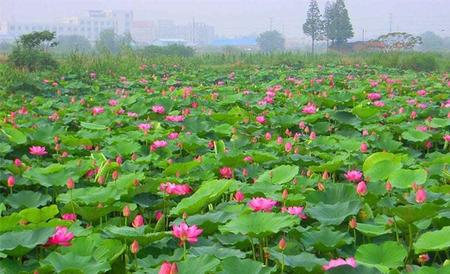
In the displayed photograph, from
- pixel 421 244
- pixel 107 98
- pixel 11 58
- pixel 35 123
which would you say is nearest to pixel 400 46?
pixel 11 58

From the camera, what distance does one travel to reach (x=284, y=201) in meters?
2.07

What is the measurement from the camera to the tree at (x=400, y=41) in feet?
89.3

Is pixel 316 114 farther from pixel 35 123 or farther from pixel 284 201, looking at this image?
pixel 284 201

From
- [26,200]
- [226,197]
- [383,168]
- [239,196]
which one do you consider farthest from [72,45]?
[239,196]

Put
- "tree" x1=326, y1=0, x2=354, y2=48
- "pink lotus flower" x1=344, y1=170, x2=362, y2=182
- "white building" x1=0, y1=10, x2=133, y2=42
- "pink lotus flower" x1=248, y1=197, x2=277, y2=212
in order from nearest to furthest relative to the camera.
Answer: "pink lotus flower" x1=248, y1=197, x2=277, y2=212 < "pink lotus flower" x1=344, y1=170, x2=362, y2=182 < "tree" x1=326, y1=0, x2=354, y2=48 < "white building" x1=0, y1=10, x2=133, y2=42

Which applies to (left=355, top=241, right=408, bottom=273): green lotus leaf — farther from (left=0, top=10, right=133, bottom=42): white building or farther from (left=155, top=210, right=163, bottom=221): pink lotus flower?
(left=0, top=10, right=133, bottom=42): white building

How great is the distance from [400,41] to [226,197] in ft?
90.9

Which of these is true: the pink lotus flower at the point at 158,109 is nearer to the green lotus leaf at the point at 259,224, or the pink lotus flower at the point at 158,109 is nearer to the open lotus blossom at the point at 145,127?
the open lotus blossom at the point at 145,127

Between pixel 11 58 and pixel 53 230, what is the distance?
10.1 m

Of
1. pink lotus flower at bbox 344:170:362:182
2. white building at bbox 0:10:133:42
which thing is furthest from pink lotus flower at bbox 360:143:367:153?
white building at bbox 0:10:133:42

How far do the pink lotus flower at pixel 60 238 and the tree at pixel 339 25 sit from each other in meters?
41.5

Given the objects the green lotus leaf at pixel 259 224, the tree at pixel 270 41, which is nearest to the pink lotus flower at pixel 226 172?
the green lotus leaf at pixel 259 224

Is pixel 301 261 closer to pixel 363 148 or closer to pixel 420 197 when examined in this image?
pixel 420 197

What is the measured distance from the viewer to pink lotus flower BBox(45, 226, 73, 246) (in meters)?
1.64
